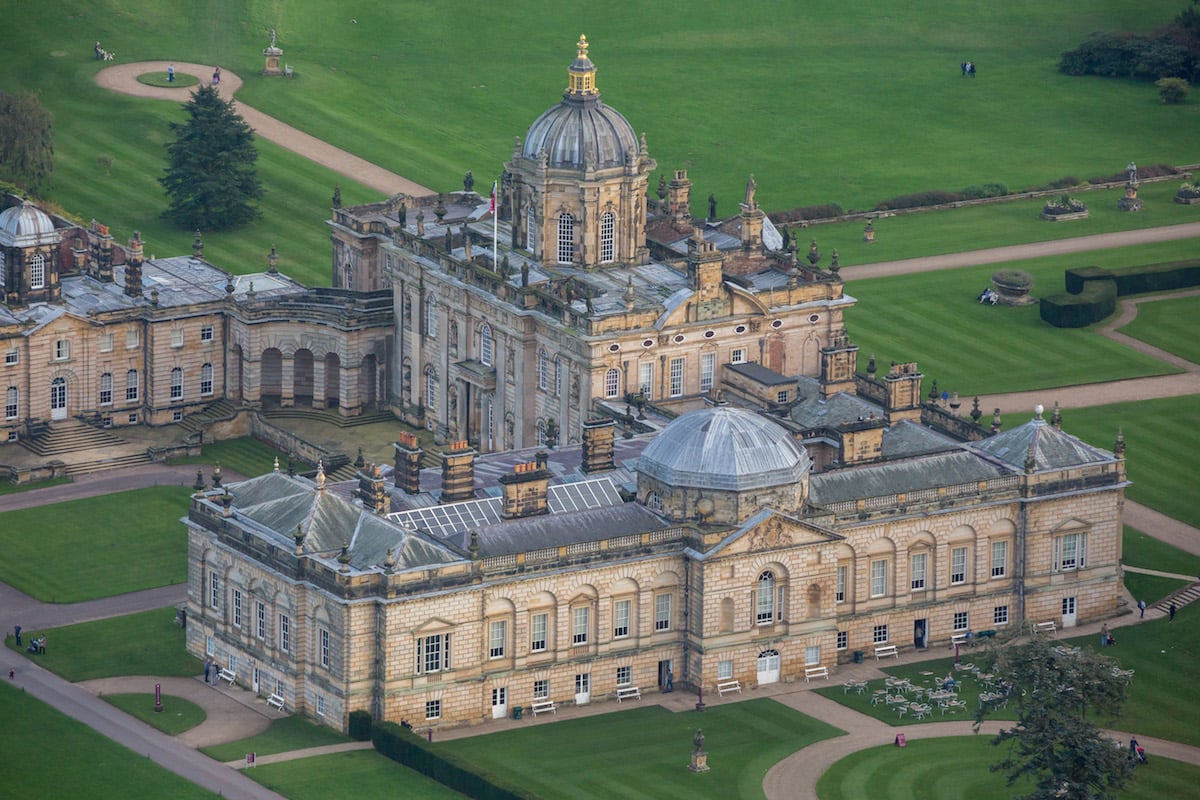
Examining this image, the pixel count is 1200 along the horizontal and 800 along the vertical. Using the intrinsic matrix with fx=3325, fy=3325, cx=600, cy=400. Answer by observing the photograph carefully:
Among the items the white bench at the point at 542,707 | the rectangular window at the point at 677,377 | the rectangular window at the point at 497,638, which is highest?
the rectangular window at the point at 677,377

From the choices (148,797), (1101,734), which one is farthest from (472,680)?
(1101,734)

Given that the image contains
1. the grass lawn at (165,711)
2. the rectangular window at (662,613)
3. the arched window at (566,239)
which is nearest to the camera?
the grass lawn at (165,711)

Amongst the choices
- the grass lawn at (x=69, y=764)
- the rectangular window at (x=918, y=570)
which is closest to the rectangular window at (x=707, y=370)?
the rectangular window at (x=918, y=570)

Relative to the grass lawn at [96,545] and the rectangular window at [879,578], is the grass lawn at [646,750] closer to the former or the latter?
the rectangular window at [879,578]

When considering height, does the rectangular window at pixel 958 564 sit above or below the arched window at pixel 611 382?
below

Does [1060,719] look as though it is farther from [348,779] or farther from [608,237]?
[608,237]

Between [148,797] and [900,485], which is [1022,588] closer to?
[900,485]

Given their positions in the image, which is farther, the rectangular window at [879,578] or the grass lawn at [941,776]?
the rectangular window at [879,578]

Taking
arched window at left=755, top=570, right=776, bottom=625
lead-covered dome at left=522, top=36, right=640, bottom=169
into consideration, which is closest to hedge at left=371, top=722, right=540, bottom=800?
arched window at left=755, top=570, right=776, bottom=625

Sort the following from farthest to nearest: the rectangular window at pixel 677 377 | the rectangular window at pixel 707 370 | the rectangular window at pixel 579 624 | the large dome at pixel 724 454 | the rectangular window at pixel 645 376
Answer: the rectangular window at pixel 707 370
the rectangular window at pixel 677 377
the rectangular window at pixel 645 376
the large dome at pixel 724 454
the rectangular window at pixel 579 624
